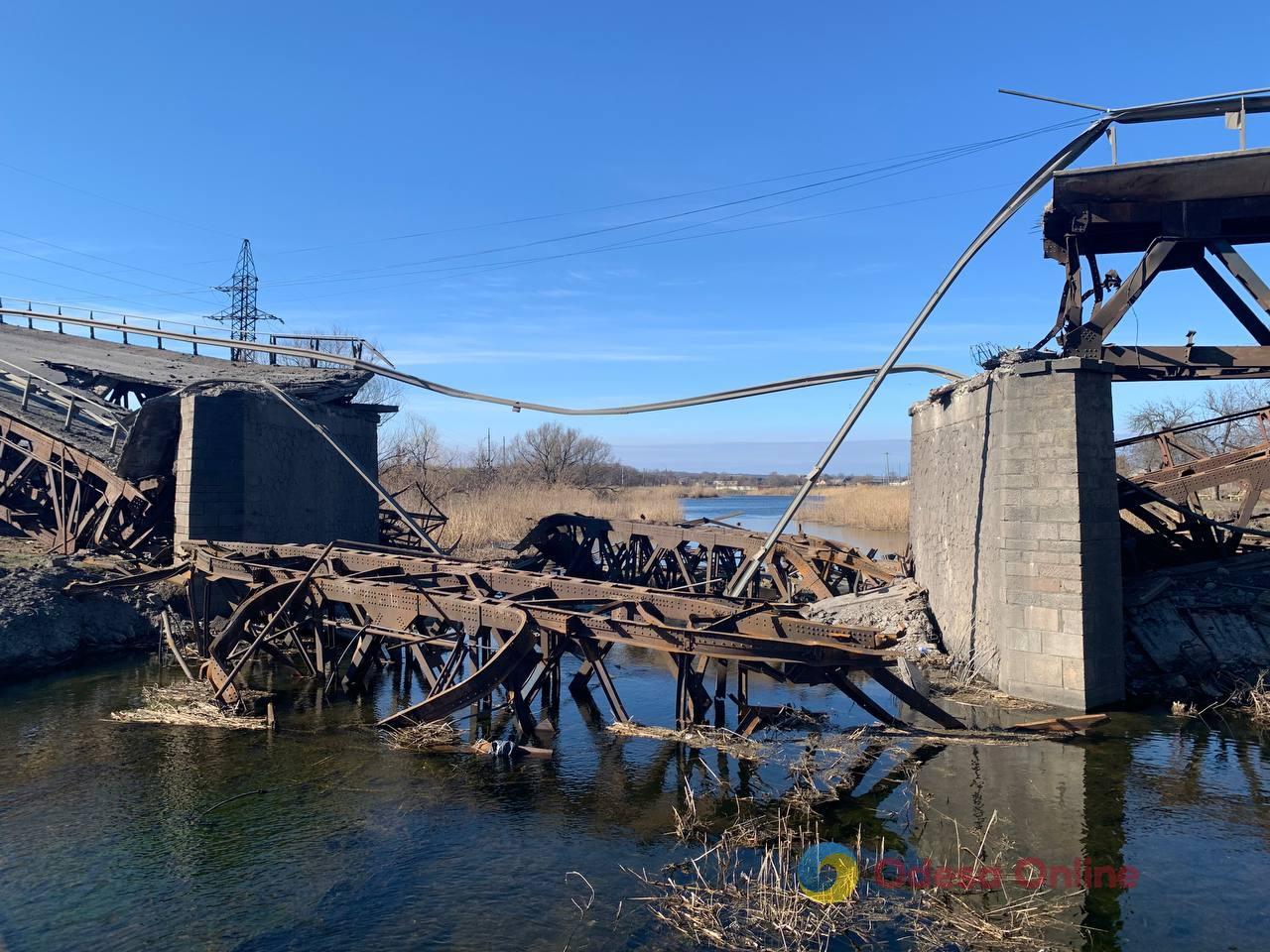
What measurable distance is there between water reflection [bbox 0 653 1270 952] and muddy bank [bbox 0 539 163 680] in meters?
2.40

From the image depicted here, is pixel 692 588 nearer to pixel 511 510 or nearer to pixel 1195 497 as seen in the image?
pixel 1195 497

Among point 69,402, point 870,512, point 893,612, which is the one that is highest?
point 69,402

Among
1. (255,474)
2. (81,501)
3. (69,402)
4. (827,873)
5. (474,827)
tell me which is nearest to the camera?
(827,873)

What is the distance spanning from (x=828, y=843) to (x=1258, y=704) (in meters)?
6.59

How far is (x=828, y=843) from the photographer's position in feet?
19.7

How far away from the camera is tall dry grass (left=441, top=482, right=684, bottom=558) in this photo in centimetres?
2625

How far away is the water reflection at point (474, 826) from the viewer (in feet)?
16.9

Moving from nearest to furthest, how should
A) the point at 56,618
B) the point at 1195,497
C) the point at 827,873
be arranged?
the point at 827,873, the point at 56,618, the point at 1195,497

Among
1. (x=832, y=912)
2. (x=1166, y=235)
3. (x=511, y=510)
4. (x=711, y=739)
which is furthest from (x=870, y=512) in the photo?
(x=832, y=912)

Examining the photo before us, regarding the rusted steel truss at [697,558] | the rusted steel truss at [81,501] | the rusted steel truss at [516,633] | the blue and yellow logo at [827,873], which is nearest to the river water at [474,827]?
the blue and yellow logo at [827,873]

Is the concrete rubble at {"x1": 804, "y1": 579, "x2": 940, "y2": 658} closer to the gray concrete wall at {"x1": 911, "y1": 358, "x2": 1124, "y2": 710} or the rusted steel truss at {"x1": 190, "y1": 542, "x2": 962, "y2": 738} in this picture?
the gray concrete wall at {"x1": 911, "y1": 358, "x2": 1124, "y2": 710}

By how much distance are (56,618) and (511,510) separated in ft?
63.7

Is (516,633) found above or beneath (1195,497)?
beneath

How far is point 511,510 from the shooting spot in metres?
31.1
